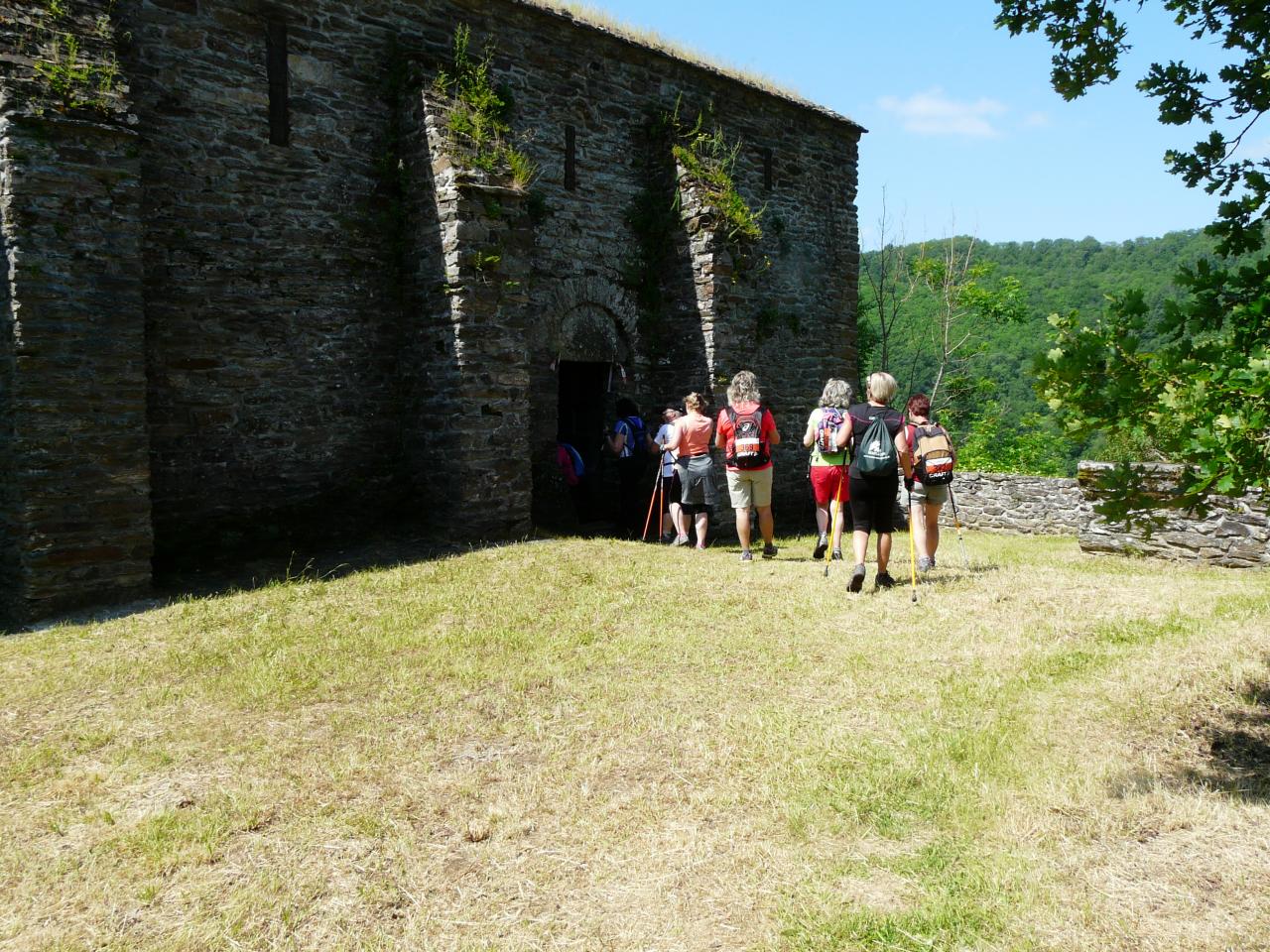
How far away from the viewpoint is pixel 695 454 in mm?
9570

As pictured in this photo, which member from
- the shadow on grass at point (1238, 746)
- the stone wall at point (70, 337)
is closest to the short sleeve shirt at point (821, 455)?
the shadow on grass at point (1238, 746)

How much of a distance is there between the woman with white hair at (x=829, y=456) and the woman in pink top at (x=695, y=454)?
1210 millimetres

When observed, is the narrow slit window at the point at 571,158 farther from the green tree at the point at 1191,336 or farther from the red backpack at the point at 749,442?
the green tree at the point at 1191,336

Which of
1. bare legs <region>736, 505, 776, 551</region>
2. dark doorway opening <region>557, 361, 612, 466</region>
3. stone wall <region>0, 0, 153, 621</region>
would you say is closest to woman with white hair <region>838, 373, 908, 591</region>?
bare legs <region>736, 505, 776, 551</region>

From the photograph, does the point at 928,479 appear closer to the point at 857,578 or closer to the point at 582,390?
the point at 857,578

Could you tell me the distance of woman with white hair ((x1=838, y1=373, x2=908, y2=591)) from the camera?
7062 mm

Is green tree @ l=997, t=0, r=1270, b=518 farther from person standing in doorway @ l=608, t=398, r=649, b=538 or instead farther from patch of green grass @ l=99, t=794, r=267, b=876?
person standing in doorway @ l=608, t=398, r=649, b=538

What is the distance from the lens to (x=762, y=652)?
236 inches

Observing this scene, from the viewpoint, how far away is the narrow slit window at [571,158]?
1141 centimetres

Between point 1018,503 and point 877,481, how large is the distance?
385 inches

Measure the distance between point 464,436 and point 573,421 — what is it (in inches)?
139

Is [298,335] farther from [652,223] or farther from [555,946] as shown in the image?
[555,946]

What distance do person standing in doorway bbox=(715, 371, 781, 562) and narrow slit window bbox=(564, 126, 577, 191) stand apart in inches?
165

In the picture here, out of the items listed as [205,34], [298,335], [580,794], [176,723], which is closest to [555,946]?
[580,794]
